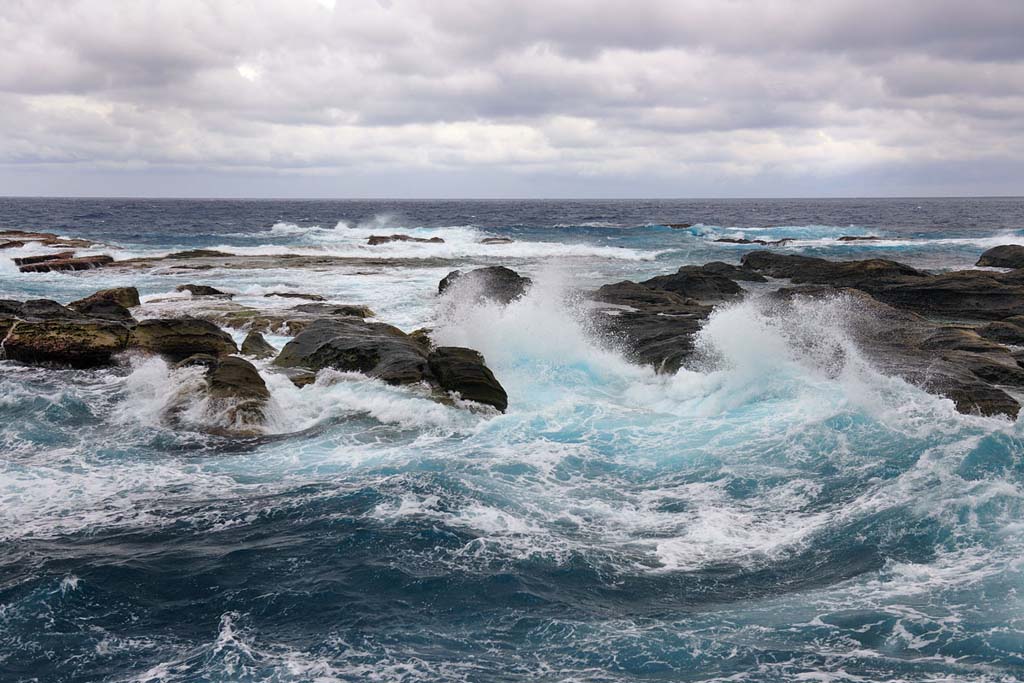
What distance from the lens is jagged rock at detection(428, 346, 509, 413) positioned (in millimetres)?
14812

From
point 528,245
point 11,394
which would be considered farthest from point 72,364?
point 528,245

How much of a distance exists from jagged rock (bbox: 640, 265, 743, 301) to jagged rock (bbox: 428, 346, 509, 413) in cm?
1486

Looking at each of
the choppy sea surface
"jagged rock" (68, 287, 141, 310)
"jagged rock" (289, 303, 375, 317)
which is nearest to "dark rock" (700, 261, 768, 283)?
"jagged rock" (289, 303, 375, 317)

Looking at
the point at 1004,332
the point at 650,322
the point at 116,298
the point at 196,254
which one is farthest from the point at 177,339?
the point at 196,254

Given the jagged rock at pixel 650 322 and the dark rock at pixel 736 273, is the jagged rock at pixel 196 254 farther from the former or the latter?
the dark rock at pixel 736 273

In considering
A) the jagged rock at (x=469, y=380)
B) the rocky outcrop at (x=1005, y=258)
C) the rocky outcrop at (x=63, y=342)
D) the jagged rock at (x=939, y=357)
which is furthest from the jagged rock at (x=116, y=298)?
the rocky outcrop at (x=1005, y=258)

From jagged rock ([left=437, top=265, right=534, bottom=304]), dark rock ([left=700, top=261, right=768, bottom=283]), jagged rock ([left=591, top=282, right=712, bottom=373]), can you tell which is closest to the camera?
jagged rock ([left=591, top=282, right=712, bottom=373])

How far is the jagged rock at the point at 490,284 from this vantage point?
25.9m

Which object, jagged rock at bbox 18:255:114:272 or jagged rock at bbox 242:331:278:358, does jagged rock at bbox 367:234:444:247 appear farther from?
jagged rock at bbox 242:331:278:358

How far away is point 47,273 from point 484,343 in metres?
25.4

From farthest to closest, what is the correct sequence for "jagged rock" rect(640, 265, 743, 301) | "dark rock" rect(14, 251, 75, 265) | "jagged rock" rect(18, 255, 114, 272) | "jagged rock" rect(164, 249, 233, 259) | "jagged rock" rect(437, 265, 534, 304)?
1. "jagged rock" rect(164, 249, 233, 259)
2. "dark rock" rect(14, 251, 75, 265)
3. "jagged rock" rect(18, 255, 114, 272)
4. "jagged rock" rect(640, 265, 743, 301)
5. "jagged rock" rect(437, 265, 534, 304)

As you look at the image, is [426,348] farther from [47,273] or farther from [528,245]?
[528,245]

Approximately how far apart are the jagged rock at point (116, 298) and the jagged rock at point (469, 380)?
11.7 meters

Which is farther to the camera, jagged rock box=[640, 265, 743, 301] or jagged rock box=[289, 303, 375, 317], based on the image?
jagged rock box=[640, 265, 743, 301]
